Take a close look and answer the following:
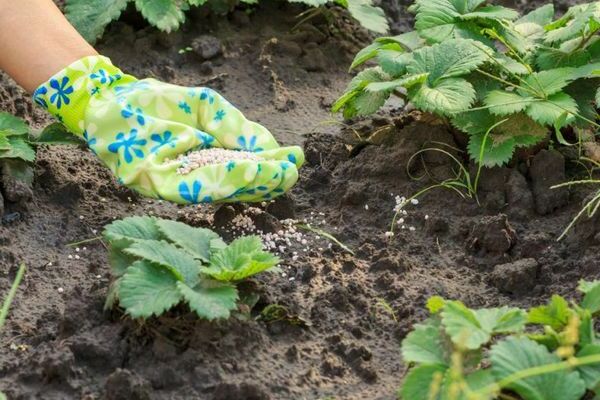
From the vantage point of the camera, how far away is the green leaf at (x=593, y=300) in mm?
2029

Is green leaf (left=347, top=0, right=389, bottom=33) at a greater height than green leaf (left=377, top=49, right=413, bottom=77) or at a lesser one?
lesser

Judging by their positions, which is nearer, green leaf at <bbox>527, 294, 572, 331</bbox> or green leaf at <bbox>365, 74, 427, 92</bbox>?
green leaf at <bbox>527, 294, 572, 331</bbox>

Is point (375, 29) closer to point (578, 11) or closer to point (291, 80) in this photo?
point (291, 80)

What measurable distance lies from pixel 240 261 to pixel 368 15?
1616mm

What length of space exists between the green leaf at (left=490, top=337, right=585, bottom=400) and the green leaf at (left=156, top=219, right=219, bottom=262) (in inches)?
26.7

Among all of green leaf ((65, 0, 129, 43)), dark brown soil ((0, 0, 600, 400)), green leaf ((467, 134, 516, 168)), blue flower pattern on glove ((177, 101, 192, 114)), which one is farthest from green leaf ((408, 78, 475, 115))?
green leaf ((65, 0, 129, 43))

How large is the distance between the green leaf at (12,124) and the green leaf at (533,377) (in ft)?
4.78

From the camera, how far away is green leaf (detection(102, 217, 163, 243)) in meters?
2.23

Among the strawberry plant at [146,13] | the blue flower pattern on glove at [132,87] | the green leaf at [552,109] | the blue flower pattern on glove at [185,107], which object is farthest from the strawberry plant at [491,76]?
the strawberry plant at [146,13]

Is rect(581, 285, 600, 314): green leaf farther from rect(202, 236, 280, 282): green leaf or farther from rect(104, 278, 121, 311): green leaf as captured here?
rect(104, 278, 121, 311): green leaf

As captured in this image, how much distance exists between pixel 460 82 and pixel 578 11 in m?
0.45

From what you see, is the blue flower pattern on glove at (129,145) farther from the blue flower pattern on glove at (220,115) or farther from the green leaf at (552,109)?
the green leaf at (552,109)

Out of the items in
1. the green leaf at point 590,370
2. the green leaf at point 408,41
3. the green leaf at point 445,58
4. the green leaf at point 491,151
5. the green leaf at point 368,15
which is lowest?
the green leaf at point 368,15

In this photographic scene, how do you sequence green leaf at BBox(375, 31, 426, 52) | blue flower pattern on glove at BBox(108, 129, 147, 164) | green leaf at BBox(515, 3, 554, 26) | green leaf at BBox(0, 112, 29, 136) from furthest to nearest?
green leaf at BBox(515, 3, 554, 26) → green leaf at BBox(375, 31, 426, 52) → green leaf at BBox(0, 112, 29, 136) → blue flower pattern on glove at BBox(108, 129, 147, 164)
